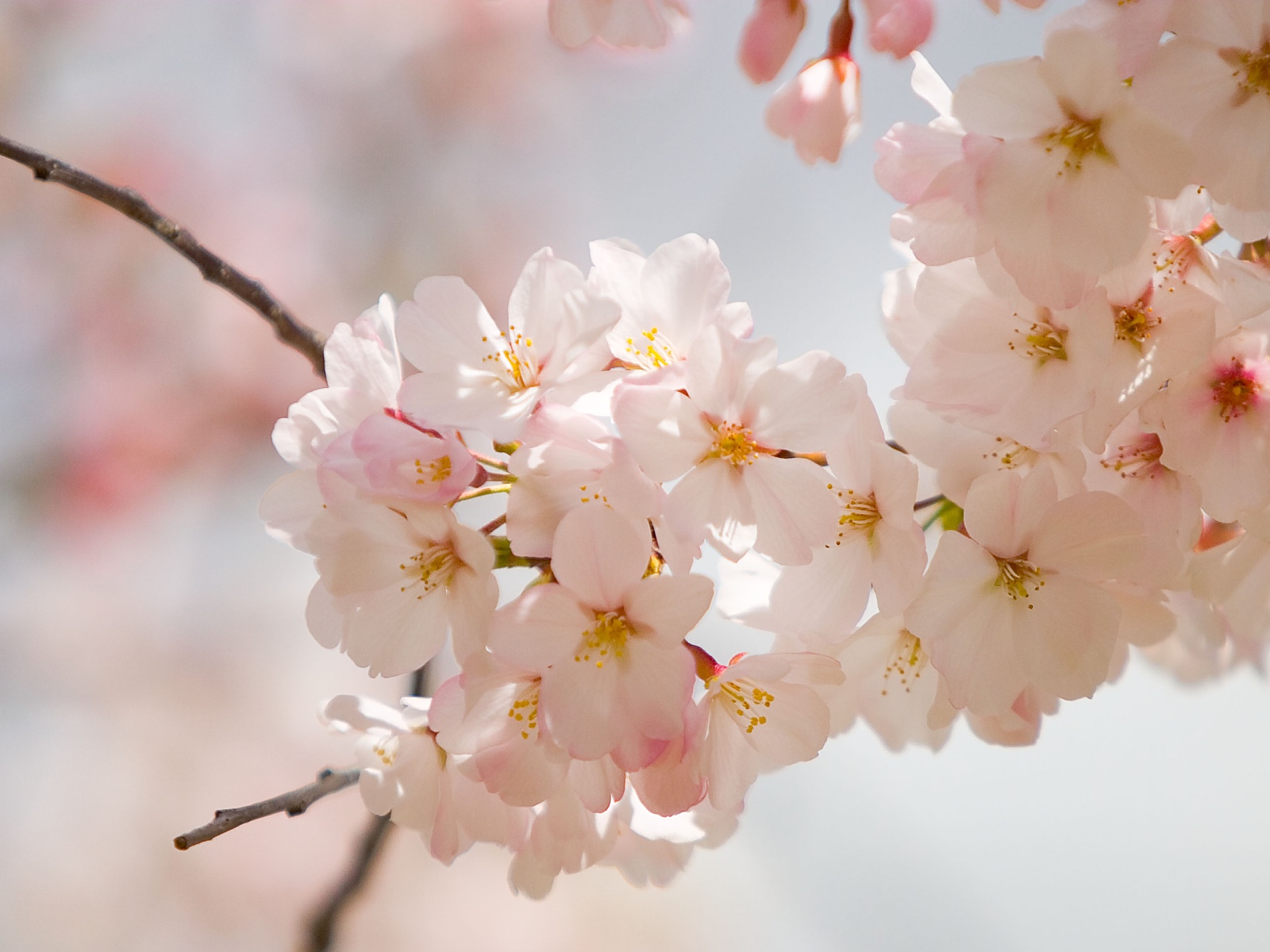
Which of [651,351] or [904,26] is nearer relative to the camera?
[651,351]

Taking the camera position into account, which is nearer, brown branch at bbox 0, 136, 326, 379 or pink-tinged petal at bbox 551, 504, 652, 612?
pink-tinged petal at bbox 551, 504, 652, 612

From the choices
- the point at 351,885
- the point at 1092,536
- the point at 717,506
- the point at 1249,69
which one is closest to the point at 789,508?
the point at 717,506

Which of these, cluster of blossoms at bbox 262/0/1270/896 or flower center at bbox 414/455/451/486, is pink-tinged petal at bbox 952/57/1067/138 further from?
flower center at bbox 414/455/451/486

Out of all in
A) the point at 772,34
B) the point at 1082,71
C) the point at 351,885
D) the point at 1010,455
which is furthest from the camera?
Result: the point at 351,885

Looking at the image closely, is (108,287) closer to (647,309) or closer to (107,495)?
(107,495)

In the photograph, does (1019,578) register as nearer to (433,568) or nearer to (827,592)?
(827,592)

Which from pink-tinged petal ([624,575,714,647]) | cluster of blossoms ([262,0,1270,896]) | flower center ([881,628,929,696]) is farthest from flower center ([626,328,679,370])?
flower center ([881,628,929,696])

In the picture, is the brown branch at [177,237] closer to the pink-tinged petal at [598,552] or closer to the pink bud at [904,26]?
the pink-tinged petal at [598,552]
